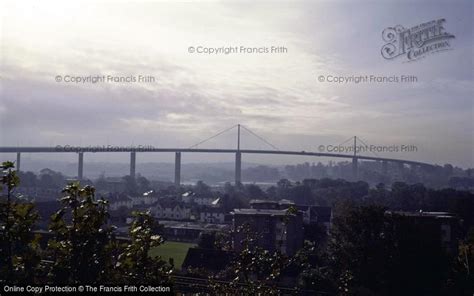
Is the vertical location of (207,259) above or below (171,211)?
above

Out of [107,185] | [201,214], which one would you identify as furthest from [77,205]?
[107,185]

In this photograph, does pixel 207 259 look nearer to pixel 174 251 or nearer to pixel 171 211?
pixel 174 251

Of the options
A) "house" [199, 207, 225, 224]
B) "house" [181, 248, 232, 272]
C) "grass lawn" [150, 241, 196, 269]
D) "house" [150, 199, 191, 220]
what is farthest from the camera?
"house" [150, 199, 191, 220]

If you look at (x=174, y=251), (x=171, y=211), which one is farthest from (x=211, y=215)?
(x=174, y=251)

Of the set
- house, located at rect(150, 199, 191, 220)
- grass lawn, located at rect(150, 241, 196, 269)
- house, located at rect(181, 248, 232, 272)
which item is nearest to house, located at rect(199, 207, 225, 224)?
house, located at rect(150, 199, 191, 220)

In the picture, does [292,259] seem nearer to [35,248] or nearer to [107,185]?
[35,248]

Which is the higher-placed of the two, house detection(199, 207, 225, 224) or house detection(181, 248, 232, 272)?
house detection(181, 248, 232, 272)

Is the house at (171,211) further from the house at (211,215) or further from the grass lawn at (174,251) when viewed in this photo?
the grass lawn at (174,251)

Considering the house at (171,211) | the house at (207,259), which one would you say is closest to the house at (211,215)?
the house at (171,211)

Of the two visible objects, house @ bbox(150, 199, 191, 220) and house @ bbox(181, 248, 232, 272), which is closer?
house @ bbox(181, 248, 232, 272)

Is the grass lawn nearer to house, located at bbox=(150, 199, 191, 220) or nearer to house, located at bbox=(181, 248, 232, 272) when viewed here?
house, located at bbox=(181, 248, 232, 272)

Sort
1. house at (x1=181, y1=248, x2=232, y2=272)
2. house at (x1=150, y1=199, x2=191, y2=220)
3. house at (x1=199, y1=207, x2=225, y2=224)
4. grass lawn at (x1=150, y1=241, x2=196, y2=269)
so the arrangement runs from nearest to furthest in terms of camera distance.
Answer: house at (x1=181, y1=248, x2=232, y2=272) < grass lawn at (x1=150, y1=241, x2=196, y2=269) < house at (x1=199, y1=207, x2=225, y2=224) < house at (x1=150, y1=199, x2=191, y2=220)
